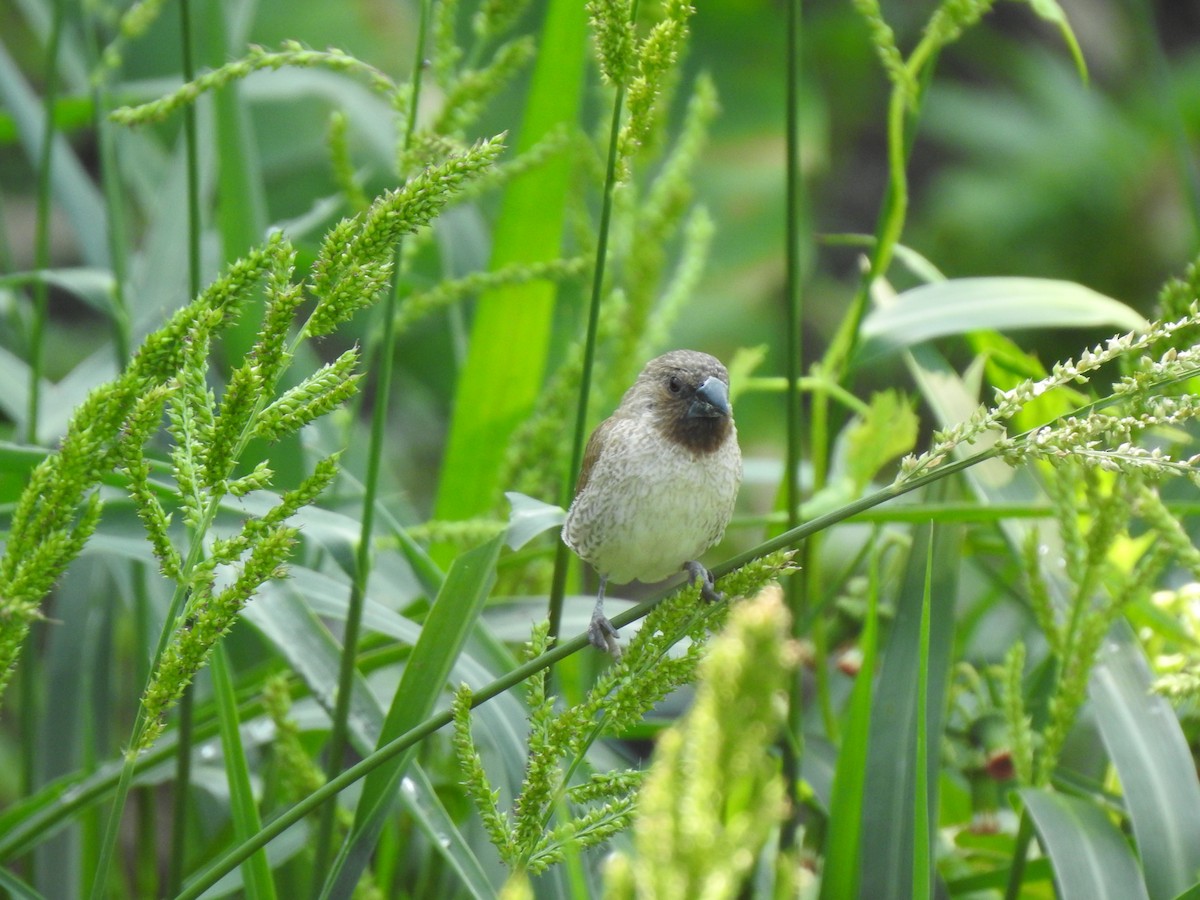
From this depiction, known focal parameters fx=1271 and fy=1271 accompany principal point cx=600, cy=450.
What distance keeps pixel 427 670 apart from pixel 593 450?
620mm

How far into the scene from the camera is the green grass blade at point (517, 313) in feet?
6.58

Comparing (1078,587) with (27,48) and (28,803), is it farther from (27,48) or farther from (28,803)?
(27,48)

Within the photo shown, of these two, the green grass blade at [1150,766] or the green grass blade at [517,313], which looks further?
the green grass blade at [517,313]

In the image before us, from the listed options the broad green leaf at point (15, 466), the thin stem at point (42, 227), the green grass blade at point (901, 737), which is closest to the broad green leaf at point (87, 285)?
the thin stem at point (42, 227)

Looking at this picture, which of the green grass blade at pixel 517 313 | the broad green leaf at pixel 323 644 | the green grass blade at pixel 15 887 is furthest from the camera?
the green grass blade at pixel 517 313

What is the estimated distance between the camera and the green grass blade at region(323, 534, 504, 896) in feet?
3.70

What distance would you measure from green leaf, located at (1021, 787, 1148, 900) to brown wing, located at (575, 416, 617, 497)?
670mm

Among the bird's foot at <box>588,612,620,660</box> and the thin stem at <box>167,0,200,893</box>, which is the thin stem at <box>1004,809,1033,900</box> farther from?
the thin stem at <box>167,0,200,893</box>

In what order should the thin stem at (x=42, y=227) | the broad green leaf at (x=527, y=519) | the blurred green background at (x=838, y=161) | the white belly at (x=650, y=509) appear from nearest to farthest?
the broad green leaf at (x=527, y=519) → the white belly at (x=650, y=509) → the thin stem at (x=42, y=227) → the blurred green background at (x=838, y=161)

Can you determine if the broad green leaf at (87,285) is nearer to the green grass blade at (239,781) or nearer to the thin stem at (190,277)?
the thin stem at (190,277)

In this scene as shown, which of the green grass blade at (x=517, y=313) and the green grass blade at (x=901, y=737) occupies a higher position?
the green grass blade at (x=517, y=313)

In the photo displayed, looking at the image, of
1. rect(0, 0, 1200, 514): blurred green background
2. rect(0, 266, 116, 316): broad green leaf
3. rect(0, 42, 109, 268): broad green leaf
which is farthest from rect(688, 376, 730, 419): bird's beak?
rect(0, 0, 1200, 514): blurred green background

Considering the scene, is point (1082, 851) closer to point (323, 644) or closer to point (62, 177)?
point (323, 644)

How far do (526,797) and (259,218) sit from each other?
1239mm
